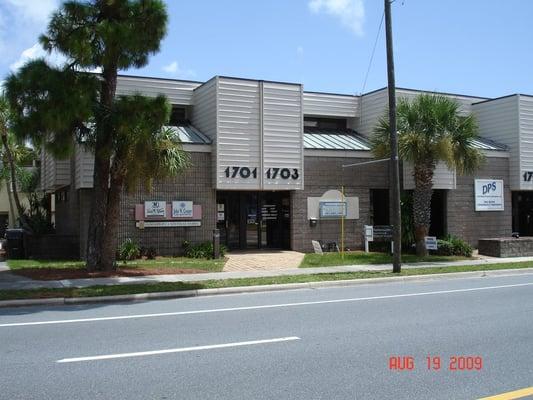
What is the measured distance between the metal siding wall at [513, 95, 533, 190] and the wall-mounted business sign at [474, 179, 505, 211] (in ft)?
3.52

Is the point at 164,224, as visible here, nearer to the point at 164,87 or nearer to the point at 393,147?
the point at 164,87

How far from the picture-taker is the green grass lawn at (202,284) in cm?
1185

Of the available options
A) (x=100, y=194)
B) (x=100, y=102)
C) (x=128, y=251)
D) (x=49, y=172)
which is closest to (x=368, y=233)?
(x=128, y=251)

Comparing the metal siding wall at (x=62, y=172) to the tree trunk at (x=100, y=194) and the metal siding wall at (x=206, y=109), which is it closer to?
the metal siding wall at (x=206, y=109)

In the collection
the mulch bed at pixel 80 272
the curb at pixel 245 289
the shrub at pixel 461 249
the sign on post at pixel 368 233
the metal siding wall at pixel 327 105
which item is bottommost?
the curb at pixel 245 289

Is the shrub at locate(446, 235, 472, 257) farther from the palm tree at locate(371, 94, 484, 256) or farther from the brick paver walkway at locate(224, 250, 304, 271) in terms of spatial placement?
the brick paver walkway at locate(224, 250, 304, 271)

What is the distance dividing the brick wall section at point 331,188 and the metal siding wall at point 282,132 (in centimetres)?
73

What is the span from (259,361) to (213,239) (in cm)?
1290

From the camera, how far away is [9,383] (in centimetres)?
579

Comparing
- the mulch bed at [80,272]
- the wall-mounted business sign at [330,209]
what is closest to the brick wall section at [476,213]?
the wall-mounted business sign at [330,209]

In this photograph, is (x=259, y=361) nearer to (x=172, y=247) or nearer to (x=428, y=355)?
(x=428, y=355)
